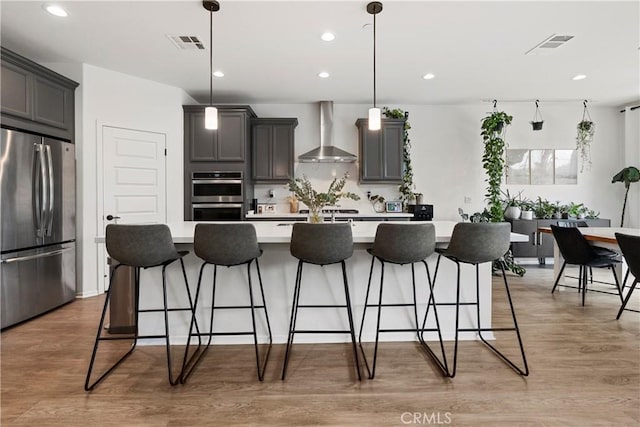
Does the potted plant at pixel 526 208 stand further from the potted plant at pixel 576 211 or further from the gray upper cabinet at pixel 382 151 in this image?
the gray upper cabinet at pixel 382 151

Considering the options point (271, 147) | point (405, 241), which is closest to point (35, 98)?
point (271, 147)

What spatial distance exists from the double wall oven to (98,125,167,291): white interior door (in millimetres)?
420

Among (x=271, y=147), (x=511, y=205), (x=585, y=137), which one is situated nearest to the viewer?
(x=271, y=147)

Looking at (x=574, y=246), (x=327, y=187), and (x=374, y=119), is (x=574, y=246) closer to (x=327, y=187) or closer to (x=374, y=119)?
(x=374, y=119)

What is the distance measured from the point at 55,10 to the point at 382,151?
409 centimetres

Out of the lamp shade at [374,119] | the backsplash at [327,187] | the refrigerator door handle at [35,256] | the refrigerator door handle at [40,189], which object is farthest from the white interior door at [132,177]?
the lamp shade at [374,119]

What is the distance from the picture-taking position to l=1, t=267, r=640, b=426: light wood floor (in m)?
1.72

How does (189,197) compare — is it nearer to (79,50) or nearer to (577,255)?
(79,50)

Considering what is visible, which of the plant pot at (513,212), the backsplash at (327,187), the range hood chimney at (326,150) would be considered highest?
the range hood chimney at (326,150)

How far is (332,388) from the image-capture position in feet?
6.47

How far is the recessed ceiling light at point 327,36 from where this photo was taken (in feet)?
10.1

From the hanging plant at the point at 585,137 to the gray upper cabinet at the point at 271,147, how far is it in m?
4.85

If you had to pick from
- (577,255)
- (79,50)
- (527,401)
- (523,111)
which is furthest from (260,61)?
(523,111)

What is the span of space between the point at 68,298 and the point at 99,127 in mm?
1975
